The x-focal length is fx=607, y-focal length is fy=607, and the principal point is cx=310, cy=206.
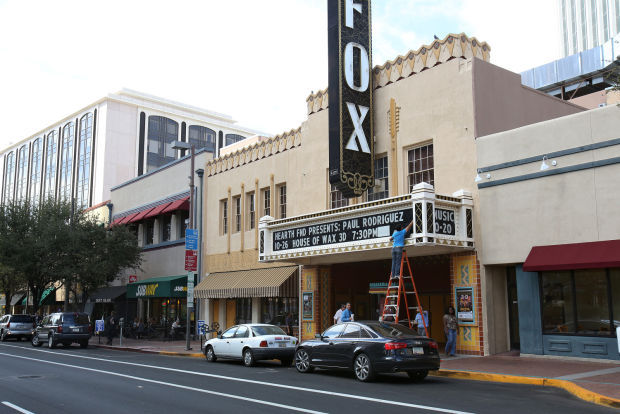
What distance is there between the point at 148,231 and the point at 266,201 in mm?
13094

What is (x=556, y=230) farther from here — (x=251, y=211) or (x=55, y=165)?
(x=55, y=165)

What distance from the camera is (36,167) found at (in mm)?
84688

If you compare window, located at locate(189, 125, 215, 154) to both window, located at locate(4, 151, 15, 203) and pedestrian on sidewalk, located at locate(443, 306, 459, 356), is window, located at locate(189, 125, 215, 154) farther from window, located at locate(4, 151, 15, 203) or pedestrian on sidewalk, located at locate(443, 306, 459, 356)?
pedestrian on sidewalk, located at locate(443, 306, 459, 356)

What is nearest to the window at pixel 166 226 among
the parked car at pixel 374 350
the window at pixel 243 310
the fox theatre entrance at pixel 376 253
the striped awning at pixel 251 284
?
the striped awning at pixel 251 284

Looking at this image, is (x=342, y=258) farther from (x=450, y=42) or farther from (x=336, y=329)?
(x=450, y=42)

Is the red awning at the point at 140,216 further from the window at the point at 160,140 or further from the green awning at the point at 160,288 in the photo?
the window at the point at 160,140

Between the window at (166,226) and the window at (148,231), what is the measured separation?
136 centimetres

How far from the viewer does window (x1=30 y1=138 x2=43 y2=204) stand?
3278 inches

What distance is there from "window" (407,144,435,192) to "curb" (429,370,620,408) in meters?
7.36

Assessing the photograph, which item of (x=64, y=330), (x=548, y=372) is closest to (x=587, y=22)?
(x=64, y=330)

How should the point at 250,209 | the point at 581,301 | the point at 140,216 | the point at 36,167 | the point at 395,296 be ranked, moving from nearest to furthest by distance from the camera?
1. the point at 581,301
2. the point at 395,296
3. the point at 250,209
4. the point at 140,216
5. the point at 36,167

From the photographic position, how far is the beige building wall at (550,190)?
16.0 meters

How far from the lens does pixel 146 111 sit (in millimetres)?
74312

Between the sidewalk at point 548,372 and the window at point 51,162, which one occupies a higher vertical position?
the window at point 51,162
